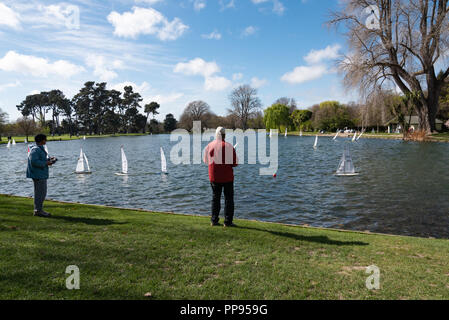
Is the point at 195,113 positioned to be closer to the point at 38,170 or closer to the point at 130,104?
the point at 130,104

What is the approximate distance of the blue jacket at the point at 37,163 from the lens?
7809mm

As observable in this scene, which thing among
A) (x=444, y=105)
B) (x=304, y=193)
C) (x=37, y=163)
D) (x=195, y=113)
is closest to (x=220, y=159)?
(x=37, y=163)

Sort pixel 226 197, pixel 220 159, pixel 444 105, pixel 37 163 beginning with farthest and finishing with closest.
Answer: pixel 444 105 → pixel 37 163 → pixel 226 197 → pixel 220 159

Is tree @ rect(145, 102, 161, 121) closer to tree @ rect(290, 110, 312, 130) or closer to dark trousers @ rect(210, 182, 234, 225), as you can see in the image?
tree @ rect(290, 110, 312, 130)

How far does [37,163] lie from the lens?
784 centimetres

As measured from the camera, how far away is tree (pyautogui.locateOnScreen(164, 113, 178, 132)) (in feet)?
502

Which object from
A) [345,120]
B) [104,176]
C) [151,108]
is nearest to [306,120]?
[345,120]

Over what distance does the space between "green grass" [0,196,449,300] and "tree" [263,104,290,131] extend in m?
102

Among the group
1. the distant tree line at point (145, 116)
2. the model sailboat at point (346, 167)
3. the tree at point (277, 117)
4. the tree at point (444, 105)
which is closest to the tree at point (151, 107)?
the distant tree line at point (145, 116)

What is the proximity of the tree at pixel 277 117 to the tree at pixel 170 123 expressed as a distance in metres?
60.9

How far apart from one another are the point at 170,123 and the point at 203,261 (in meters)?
152

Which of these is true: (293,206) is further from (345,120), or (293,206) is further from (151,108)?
(151,108)

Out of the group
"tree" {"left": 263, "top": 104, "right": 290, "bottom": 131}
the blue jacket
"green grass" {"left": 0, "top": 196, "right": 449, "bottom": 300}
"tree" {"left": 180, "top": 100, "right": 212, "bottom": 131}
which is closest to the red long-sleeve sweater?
"green grass" {"left": 0, "top": 196, "right": 449, "bottom": 300}

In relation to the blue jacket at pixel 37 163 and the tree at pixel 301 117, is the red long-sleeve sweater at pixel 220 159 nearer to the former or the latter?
the blue jacket at pixel 37 163
